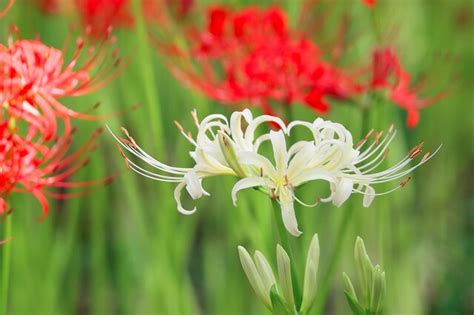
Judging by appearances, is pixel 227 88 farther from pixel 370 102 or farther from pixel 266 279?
pixel 266 279

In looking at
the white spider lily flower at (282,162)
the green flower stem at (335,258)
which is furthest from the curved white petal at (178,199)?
the green flower stem at (335,258)

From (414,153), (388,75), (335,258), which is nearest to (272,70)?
(388,75)

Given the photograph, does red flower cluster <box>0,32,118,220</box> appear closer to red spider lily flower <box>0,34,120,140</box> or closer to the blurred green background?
red spider lily flower <box>0,34,120,140</box>

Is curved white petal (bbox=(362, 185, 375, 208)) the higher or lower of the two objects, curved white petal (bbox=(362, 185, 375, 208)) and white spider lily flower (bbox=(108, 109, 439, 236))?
the lower

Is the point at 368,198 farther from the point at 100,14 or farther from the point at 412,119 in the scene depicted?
the point at 100,14

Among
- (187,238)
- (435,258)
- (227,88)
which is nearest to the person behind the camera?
(227,88)

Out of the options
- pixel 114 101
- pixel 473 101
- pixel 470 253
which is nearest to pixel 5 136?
pixel 114 101

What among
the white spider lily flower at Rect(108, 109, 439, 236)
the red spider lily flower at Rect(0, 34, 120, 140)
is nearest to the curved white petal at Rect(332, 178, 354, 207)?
the white spider lily flower at Rect(108, 109, 439, 236)
